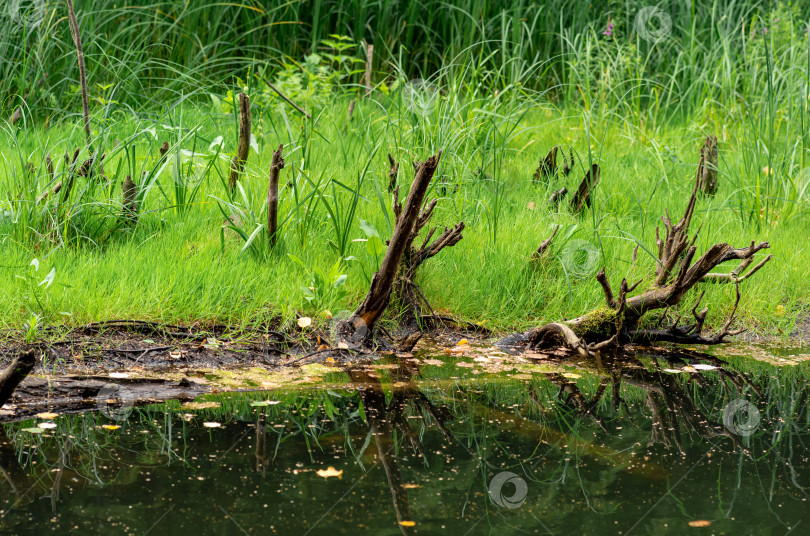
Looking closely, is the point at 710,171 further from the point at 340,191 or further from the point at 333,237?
the point at 333,237

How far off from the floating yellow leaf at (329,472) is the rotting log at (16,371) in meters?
0.80

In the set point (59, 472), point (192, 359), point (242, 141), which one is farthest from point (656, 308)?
point (59, 472)

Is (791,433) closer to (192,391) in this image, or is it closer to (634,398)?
(634,398)

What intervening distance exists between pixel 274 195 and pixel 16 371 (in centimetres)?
167

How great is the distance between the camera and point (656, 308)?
3824mm

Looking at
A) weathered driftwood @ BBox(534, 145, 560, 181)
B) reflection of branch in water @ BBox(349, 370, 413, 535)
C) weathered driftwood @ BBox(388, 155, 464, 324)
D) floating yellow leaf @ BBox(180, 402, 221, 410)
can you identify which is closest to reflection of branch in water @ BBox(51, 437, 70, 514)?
floating yellow leaf @ BBox(180, 402, 221, 410)

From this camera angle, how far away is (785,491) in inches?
88.9

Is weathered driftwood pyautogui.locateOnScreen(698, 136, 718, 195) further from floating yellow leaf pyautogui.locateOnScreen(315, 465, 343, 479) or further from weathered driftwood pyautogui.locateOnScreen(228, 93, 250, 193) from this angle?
floating yellow leaf pyautogui.locateOnScreen(315, 465, 343, 479)

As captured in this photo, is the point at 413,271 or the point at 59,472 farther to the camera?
the point at 413,271

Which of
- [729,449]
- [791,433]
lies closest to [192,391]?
[729,449]

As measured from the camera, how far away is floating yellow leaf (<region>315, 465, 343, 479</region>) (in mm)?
2246

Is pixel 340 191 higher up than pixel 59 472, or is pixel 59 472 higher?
pixel 340 191

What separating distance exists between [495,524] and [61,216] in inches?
102

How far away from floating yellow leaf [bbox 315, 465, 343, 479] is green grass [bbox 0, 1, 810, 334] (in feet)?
4.17
